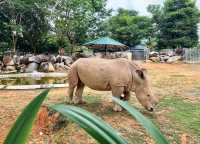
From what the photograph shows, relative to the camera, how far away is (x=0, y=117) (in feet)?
21.5

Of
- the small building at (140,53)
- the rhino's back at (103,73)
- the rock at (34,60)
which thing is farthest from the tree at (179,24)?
the rhino's back at (103,73)

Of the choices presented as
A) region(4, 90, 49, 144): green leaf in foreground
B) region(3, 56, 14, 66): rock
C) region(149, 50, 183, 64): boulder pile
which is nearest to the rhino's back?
region(4, 90, 49, 144): green leaf in foreground

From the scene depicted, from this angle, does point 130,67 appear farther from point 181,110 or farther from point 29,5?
point 29,5

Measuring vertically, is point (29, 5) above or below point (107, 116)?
above

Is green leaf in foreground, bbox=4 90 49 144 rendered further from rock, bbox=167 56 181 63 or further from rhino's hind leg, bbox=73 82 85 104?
rock, bbox=167 56 181 63

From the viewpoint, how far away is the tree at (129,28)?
32.6 m

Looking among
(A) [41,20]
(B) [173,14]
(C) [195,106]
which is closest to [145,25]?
(B) [173,14]

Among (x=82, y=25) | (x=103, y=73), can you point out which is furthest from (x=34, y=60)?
(x=103, y=73)

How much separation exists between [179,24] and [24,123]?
29.1m

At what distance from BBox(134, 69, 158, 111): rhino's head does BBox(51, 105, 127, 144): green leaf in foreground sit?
5.69 m

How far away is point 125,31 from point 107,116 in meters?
26.6

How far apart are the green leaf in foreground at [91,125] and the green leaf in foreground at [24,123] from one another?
0.13 feet

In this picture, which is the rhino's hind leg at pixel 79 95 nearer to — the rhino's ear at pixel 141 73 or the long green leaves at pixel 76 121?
the rhino's ear at pixel 141 73

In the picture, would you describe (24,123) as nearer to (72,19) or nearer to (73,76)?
(73,76)
